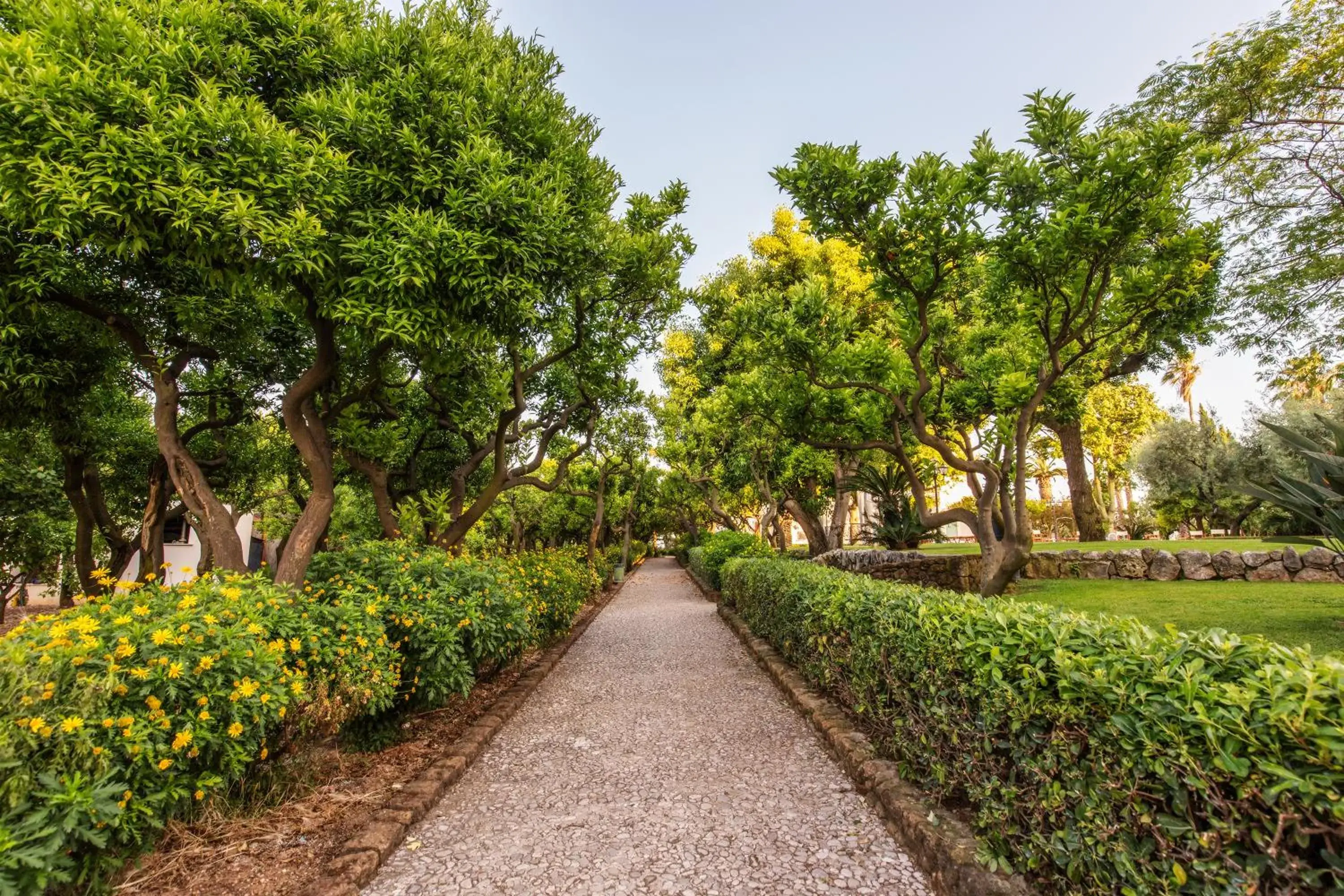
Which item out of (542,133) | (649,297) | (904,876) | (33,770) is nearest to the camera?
(33,770)

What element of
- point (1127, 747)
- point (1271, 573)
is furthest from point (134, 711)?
point (1271, 573)

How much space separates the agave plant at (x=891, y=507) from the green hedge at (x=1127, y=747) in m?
8.08

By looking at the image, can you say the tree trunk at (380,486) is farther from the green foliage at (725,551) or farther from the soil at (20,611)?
the soil at (20,611)

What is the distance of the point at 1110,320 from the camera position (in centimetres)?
559

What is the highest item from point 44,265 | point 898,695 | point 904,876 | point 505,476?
point 44,265

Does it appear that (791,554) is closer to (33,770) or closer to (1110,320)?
(1110,320)

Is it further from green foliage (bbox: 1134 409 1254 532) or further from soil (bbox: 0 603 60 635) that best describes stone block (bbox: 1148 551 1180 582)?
soil (bbox: 0 603 60 635)

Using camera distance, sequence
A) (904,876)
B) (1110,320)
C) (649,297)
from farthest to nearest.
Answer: (649,297) → (1110,320) → (904,876)

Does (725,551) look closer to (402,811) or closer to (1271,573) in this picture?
(1271,573)

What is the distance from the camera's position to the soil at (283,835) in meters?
2.33

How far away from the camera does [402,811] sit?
303 cm

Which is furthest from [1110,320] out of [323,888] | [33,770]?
[33,770]

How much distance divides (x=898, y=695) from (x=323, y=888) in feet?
9.91

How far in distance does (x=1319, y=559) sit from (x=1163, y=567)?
1.49m
